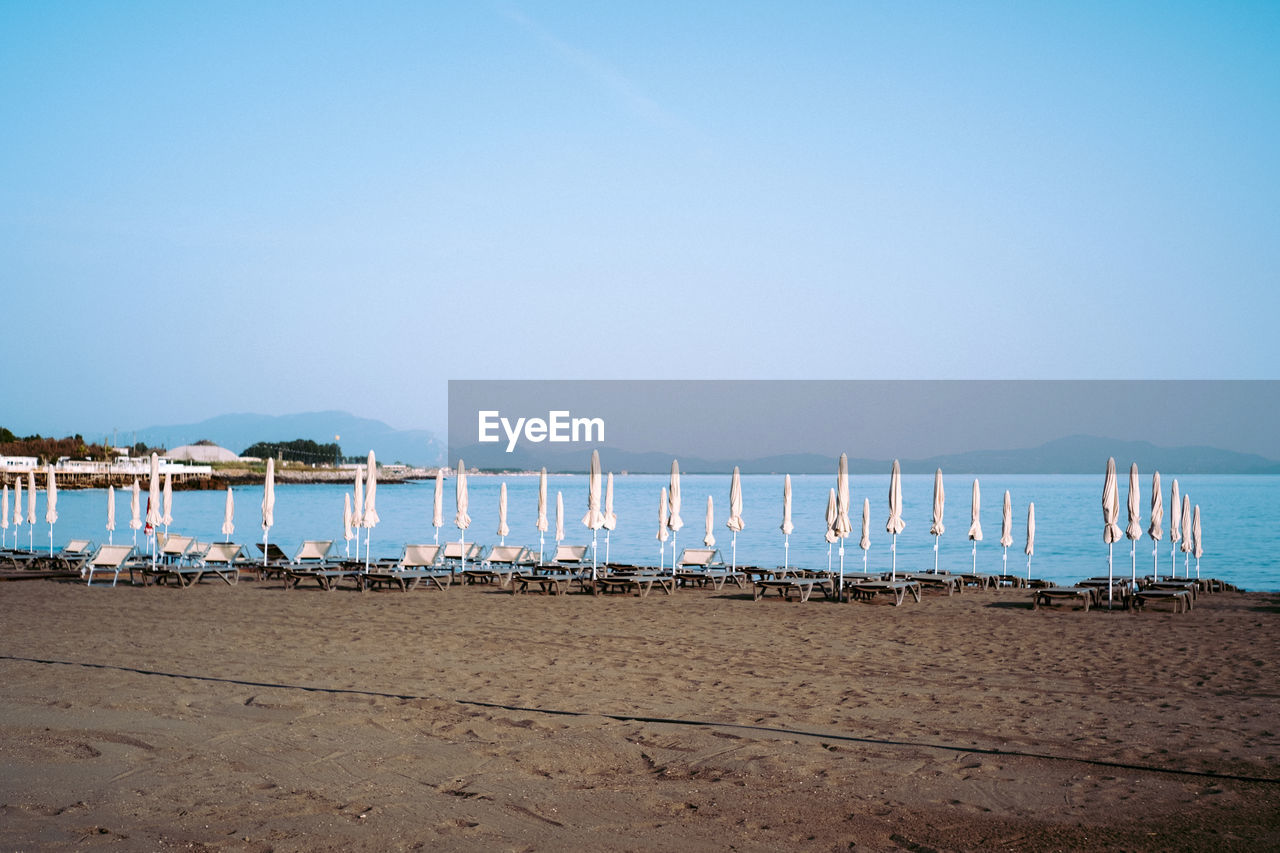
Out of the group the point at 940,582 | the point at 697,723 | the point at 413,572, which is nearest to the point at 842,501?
the point at 940,582

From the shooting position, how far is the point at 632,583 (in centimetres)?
1662

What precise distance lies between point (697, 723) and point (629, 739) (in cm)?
62

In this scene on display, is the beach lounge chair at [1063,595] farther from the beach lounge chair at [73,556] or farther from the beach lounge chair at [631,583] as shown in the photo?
the beach lounge chair at [73,556]

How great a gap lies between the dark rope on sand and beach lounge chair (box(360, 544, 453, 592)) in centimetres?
774

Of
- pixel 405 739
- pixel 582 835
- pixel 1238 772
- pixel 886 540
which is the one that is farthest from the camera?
pixel 886 540

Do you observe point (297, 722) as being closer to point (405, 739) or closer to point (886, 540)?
Result: point (405, 739)

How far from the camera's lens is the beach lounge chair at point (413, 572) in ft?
53.1

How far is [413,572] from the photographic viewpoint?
695 inches

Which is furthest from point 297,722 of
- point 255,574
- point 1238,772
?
point 255,574

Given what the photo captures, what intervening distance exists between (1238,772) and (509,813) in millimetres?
3857

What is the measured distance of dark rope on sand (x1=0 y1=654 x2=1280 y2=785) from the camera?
17.4ft

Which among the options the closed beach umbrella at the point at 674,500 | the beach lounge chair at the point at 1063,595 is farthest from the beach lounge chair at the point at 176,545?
the beach lounge chair at the point at 1063,595

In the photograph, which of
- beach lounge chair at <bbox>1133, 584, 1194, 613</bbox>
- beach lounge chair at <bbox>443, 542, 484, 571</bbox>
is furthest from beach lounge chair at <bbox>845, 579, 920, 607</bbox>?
beach lounge chair at <bbox>443, 542, 484, 571</bbox>

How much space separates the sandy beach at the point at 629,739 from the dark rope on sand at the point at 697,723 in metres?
0.03
